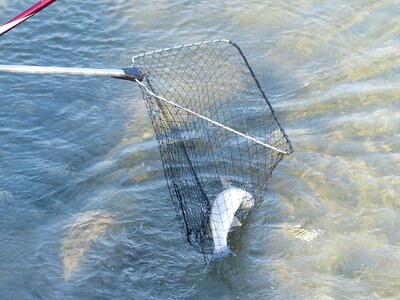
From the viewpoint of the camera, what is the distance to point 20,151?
8.61m

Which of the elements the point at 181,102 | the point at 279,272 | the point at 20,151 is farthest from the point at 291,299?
the point at 20,151

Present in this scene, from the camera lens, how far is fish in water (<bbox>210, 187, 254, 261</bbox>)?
6.54 metres

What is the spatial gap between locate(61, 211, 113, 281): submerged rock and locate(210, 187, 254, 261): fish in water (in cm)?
149

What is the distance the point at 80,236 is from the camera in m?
7.42

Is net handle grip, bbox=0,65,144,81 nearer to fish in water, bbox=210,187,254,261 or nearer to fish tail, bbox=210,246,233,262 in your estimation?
fish in water, bbox=210,187,254,261

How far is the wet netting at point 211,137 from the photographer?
671 cm

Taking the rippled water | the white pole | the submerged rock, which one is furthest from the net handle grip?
the submerged rock

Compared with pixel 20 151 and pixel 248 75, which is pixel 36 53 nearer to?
pixel 20 151

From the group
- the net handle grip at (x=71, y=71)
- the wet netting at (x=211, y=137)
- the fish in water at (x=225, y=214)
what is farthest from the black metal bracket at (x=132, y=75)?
the fish in water at (x=225, y=214)

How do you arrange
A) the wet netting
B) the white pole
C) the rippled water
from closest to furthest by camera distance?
the white pole, the wet netting, the rippled water

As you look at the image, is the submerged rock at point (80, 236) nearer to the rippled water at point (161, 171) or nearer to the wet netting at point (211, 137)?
the rippled water at point (161, 171)

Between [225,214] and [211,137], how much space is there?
1.99m

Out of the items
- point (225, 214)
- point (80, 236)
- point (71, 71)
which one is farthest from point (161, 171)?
point (71, 71)

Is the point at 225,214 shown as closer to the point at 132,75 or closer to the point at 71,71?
the point at 132,75
